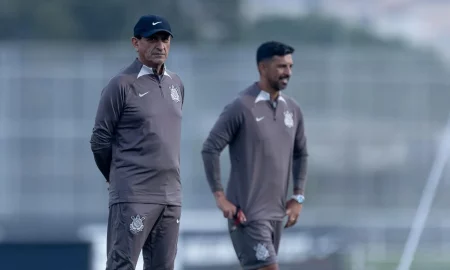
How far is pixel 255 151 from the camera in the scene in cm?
849

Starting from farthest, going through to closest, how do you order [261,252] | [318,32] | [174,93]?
[318,32], [261,252], [174,93]

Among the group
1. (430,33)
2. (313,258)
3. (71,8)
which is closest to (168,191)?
(313,258)

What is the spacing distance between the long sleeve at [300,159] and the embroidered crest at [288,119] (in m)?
0.11

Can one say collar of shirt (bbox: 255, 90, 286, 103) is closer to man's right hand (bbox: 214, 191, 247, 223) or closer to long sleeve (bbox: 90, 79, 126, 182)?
man's right hand (bbox: 214, 191, 247, 223)

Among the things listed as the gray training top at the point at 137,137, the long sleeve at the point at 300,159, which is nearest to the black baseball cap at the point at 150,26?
the gray training top at the point at 137,137

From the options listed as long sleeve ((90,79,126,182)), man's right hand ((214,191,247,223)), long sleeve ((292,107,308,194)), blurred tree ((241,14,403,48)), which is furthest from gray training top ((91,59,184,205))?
blurred tree ((241,14,403,48))

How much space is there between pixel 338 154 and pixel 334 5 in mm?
4627

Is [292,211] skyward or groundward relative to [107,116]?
groundward

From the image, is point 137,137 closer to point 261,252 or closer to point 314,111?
point 261,252

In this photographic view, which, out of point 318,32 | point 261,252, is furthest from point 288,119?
point 318,32

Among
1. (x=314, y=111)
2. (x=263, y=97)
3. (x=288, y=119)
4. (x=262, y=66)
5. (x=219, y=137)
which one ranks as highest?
(x=314, y=111)

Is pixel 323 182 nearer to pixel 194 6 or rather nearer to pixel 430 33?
pixel 430 33

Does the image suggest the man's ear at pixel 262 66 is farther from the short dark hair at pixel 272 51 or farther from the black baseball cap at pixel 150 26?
the black baseball cap at pixel 150 26

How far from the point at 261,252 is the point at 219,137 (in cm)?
83
